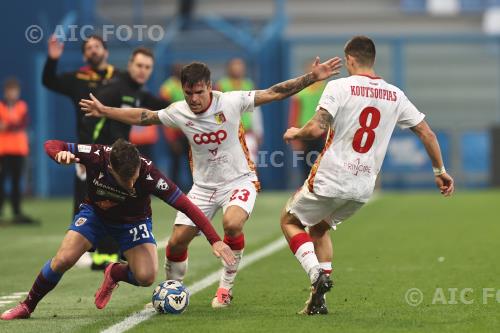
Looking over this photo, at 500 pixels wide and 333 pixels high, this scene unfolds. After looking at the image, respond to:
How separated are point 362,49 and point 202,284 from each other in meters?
2.98

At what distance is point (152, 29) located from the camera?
85.6ft

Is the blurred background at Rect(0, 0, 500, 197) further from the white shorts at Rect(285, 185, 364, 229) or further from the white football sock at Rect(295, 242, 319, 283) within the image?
the white football sock at Rect(295, 242, 319, 283)

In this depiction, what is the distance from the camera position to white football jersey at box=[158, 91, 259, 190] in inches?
353

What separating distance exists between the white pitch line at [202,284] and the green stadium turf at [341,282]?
8 cm

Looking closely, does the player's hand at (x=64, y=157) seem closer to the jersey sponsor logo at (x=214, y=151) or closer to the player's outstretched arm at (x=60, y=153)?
the player's outstretched arm at (x=60, y=153)

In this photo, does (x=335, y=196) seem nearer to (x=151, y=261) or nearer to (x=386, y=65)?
(x=151, y=261)

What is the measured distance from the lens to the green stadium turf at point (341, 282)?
26.0 feet

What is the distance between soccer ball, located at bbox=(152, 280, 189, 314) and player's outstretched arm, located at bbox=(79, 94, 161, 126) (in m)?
1.34

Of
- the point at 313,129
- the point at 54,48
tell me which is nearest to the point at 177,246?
the point at 313,129

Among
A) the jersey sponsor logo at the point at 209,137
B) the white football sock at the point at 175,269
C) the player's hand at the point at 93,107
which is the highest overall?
the player's hand at the point at 93,107

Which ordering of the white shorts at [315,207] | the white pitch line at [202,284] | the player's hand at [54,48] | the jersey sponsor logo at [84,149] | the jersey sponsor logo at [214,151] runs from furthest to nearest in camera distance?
the player's hand at [54,48] → the jersey sponsor logo at [214,151] → the white shorts at [315,207] → the jersey sponsor logo at [84,149] → the white pitch line at [202,284]

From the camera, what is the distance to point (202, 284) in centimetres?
1033

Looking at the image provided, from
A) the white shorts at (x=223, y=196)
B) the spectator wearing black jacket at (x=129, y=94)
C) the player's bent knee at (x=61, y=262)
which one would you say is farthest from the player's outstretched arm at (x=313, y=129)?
the spectator wearing black jacket at (x=129, y=94)

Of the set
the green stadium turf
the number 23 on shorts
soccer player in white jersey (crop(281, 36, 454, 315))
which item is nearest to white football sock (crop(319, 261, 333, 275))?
soccer player in white jersey (crop(281, 36, 454, 315))
